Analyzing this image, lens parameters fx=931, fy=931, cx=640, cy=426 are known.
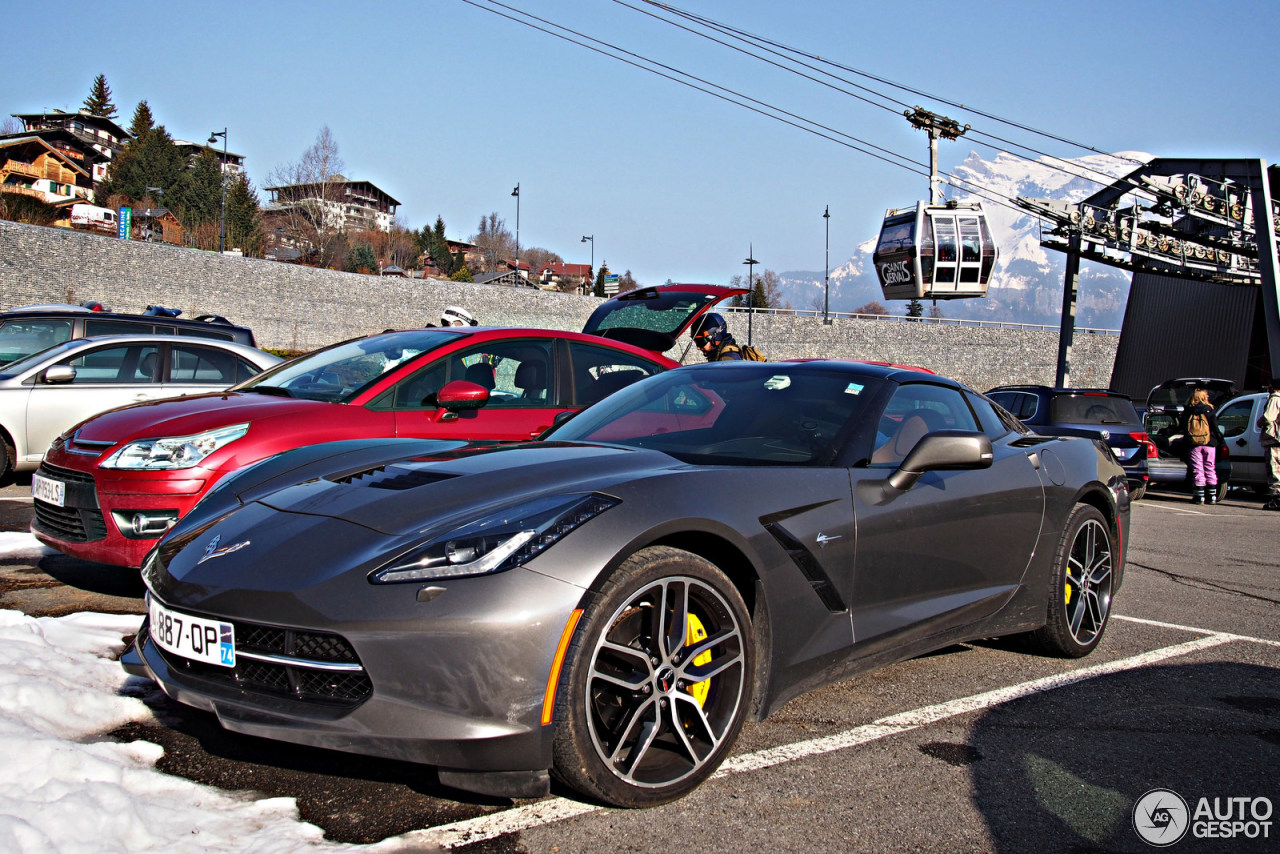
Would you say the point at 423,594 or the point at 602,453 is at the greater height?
the point at 602,453

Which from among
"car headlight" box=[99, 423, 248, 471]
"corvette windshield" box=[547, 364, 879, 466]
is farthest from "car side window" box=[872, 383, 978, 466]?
"car headlight" box=[99, 423, 248, 471]

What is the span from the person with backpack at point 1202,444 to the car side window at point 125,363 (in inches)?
524

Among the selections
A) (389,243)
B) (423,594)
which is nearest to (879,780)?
(423,594)

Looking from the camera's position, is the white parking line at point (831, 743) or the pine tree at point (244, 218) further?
the pine tree at point (244, 218)

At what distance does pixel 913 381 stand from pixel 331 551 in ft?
8.14

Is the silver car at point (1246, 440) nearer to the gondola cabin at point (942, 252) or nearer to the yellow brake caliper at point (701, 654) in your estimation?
the yellow brake caliper at point (701, 654)

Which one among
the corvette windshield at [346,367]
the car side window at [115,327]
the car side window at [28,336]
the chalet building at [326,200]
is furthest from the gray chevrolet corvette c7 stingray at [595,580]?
the chalet building at [326,200]

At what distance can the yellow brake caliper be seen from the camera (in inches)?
105

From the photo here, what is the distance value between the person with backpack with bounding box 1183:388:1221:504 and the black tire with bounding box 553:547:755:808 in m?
13.1

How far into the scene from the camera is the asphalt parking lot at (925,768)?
2396mm

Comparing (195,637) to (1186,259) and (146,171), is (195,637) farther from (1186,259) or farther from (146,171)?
(146,171)

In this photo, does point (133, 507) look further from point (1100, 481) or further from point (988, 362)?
point (988, 362)

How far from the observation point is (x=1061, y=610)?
4.17 meters

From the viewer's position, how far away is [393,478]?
302cm
